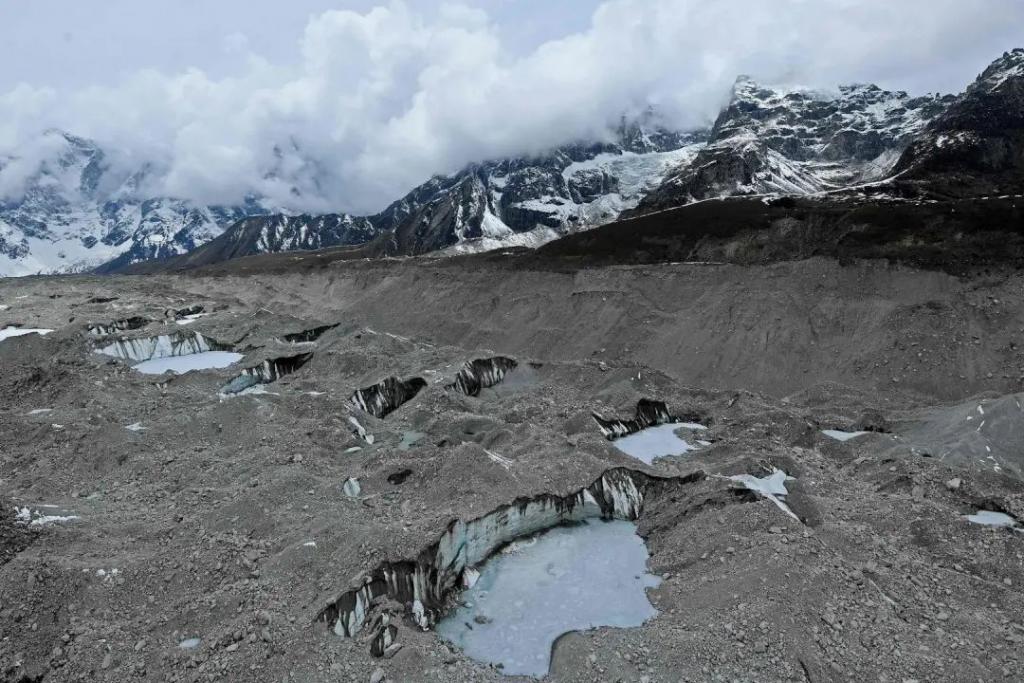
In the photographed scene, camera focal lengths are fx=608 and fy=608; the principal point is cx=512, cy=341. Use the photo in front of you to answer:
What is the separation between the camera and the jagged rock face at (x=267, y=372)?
32500 millimetres

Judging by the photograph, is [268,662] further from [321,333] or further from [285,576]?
[321,333]

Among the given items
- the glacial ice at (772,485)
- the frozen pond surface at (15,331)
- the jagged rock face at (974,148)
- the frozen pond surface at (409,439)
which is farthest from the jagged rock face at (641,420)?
the jagged rock face at (974,148)

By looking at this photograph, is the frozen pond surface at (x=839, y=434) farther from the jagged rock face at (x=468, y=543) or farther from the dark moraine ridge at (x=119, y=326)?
the dark moraine ridge at (x=119, y=326)

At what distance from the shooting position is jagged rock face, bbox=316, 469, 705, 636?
1320 centimetres

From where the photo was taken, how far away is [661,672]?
1168 cm

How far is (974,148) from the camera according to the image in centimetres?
10819

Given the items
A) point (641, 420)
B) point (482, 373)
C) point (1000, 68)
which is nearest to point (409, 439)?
point (482, 373)

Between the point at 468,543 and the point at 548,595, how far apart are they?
2512 millimetres

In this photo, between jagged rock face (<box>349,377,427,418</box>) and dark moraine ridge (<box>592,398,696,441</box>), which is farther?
jagged rock face (<box>349,377,427,418</box>)

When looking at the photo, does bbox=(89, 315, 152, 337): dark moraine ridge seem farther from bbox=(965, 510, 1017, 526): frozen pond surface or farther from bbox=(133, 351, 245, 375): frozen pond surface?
bbox=(965, 510, 1017, 526): frozen pond surface

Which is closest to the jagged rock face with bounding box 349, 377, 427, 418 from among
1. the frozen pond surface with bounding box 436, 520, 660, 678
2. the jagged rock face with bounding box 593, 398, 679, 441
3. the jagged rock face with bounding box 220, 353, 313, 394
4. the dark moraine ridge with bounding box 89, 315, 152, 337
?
the jagged rock face with bounding box 220, 353, 313, 394

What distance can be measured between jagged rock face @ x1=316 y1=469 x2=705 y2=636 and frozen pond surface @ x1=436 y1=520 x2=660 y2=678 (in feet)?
1.32

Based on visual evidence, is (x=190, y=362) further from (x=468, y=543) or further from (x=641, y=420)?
(x=468, y=543)

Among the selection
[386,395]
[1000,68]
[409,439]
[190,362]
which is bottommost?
[409,439]
